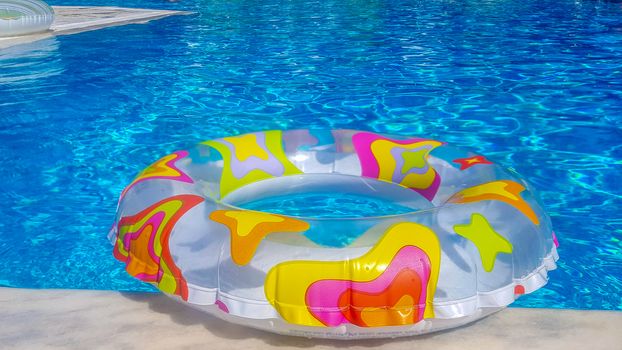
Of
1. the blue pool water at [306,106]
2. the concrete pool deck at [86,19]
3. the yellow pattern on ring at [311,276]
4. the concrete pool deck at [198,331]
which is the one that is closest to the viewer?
the yellow pattern on ring at [311,276]

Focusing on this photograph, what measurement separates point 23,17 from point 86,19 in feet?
6.82

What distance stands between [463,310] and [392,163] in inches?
40.5

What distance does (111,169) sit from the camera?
4.73 meters

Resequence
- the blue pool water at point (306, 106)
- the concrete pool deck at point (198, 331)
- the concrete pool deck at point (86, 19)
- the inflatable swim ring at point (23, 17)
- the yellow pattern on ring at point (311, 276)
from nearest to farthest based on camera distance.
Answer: the yellow pattern on ring at point (311, 276), the concrete pool deck at point (198, 331), the blue pool water at point (306, 106), the inflatable swim ring at point (23, 17), the concrete pool deck at point (86, 19)

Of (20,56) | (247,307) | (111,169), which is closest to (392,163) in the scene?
(247,307)

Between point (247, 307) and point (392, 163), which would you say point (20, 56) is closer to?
point (392, 163)

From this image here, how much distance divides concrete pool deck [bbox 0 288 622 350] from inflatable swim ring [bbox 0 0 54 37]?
730 centimetres

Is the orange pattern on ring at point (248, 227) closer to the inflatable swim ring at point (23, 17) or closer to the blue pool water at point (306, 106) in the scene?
the blue pool water at point (306, 106)

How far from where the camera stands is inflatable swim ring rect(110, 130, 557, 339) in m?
2.03

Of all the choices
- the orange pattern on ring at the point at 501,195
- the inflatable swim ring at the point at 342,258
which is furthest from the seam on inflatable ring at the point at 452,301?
the orange pattern on ring at the point at 501,195

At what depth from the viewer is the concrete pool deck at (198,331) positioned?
7.38 feet

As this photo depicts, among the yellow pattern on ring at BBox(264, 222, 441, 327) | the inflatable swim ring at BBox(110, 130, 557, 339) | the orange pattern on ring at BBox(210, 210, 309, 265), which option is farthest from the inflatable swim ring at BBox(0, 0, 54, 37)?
the yellow pattern on ring at BBox(264, 222, 441, 327)

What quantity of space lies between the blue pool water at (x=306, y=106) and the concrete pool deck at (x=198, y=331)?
2.52ft

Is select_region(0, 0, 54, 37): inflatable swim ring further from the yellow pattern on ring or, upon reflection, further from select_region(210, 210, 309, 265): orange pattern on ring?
the yellow pattern on ring
